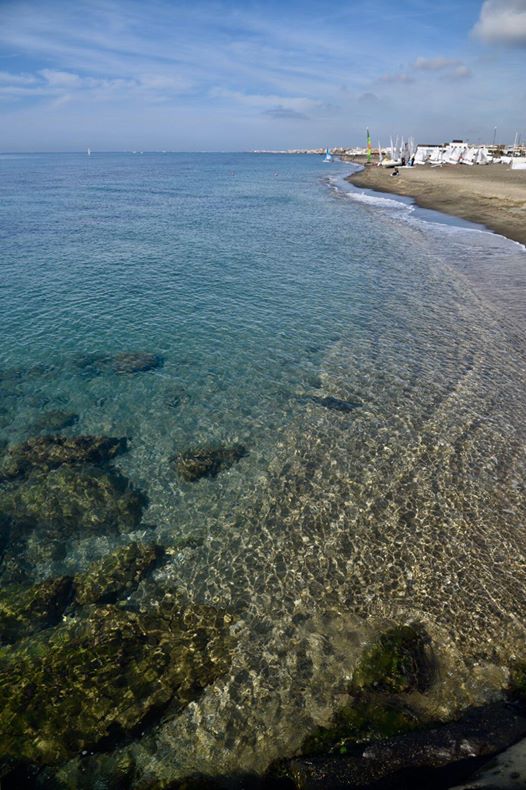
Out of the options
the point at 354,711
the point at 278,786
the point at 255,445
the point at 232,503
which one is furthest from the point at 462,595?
the point at 255,445

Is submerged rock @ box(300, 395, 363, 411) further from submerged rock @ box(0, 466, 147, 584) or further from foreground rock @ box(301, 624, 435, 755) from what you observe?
foreground rock @ box(301, 624, 435, 755)

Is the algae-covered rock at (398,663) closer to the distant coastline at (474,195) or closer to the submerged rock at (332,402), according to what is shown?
the submerged rock at (332,402)

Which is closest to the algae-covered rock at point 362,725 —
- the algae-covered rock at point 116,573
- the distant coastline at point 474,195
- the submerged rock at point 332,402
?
the algae-covered rock at point 116,573

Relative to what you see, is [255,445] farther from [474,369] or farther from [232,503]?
[474,369]

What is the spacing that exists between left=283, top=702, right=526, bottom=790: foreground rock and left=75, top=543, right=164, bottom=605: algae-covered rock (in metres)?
7.20

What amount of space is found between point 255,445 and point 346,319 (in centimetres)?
1692

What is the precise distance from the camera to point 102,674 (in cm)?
1159

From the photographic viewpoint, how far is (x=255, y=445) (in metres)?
20.4

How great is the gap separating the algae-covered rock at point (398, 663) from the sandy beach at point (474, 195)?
56650mm

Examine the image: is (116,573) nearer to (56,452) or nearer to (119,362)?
(56,452)

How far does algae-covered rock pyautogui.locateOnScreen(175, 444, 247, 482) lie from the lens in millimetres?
18797

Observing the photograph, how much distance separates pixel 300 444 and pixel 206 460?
4349mm

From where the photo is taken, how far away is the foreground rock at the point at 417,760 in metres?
8.43

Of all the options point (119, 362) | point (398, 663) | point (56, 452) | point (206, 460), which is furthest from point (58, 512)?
point (398, 663)
